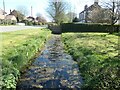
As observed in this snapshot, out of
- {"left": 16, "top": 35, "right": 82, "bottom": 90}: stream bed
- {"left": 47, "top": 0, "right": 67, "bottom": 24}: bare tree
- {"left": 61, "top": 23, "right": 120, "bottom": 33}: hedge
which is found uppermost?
{"left": 47, "top": 0, "right": 67, "bottom": 24}: bare tree

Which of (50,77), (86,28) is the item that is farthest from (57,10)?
(50,77)

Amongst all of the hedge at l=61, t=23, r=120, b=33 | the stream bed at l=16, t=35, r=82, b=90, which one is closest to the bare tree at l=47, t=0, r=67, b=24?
the hedge at l=61, t=23, r=120, b=33

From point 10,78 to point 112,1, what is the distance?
102 feet

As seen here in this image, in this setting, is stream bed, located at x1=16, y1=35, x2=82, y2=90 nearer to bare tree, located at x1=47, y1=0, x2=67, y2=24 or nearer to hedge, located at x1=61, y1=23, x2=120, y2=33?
hedge, located at x1=61, y1=23, x2=120, y2=33

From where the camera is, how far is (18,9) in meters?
110

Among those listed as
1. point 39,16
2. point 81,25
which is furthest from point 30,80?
point 39,16

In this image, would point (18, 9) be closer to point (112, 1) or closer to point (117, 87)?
point (112, 1)

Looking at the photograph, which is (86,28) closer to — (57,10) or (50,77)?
(57,10)

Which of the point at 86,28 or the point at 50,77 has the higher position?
the point at 86,28

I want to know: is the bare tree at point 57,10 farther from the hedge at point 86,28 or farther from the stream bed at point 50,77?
the stream bed at point 50,77

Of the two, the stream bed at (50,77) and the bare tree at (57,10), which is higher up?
the bare tree at (57,10)

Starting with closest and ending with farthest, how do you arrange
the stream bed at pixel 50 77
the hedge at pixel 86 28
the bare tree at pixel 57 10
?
the stream bed at pixel 50 77 < the hedge at pixel 86 28 < the bare tree at pixel 57 10

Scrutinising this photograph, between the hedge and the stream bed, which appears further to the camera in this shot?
the hedge

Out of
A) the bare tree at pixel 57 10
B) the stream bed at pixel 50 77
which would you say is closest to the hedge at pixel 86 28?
the bare tree at pixel 57 10
